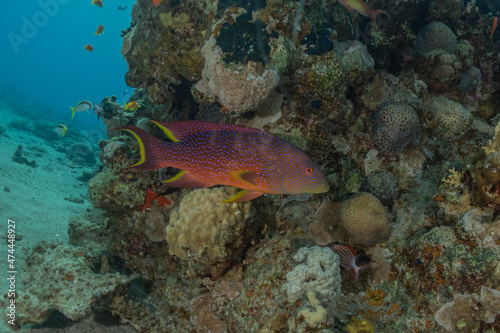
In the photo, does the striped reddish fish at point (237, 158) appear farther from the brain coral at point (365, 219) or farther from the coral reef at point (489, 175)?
the coral reef at point (489, 175)

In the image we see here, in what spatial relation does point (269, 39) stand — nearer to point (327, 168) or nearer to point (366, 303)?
point (327, 168)

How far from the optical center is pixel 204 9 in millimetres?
5754

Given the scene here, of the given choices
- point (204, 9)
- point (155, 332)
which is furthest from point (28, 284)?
point (204, 9)

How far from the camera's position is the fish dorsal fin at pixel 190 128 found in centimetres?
316

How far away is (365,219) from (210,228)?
7.39ft

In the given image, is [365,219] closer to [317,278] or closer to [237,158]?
[317,278]

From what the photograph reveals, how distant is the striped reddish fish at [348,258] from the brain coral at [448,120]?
122 inches

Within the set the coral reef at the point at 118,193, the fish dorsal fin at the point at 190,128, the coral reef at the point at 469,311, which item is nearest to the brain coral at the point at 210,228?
the fish dorsal fin at the point at 190,128

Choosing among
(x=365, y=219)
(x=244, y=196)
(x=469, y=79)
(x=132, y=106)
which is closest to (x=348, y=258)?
(x=365, y=219)

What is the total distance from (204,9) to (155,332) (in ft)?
20.1

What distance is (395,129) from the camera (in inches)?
190

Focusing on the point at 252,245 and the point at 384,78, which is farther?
the point at 384,78

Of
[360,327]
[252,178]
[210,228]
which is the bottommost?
[360,327]

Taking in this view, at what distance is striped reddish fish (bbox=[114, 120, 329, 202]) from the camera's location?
303 centimetres
